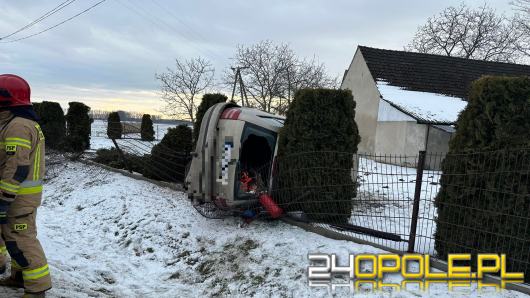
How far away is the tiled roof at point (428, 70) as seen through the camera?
2116cm

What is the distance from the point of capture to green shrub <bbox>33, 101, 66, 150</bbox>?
51.9 feet

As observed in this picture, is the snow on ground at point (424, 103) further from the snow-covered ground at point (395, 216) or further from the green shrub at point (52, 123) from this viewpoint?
the green shrub at point (52, 123)

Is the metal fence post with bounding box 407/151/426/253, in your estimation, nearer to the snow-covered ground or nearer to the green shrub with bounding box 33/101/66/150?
the snow-covered ground

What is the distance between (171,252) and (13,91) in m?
3.53

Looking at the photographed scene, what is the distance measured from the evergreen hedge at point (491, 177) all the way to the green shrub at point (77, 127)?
14741 millimetres

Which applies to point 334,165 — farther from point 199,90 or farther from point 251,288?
point 199,90

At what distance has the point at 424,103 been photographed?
19203 millimetres

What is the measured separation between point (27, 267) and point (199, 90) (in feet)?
109

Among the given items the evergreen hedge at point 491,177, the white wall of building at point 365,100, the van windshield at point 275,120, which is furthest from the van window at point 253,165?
the white wall of building at point 365,100

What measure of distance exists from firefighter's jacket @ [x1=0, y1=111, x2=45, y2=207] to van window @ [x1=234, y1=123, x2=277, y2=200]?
319 centimetres

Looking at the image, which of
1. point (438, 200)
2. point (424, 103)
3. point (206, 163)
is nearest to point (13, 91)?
point (206, 163)

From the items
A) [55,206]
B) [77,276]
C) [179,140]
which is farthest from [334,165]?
[55,206]

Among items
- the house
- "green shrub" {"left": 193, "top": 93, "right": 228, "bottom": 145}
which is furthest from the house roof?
"green shrub" {"left": 193, "top": 93, "right": 228, "bottom": 145}

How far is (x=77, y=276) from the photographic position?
5.07 m
